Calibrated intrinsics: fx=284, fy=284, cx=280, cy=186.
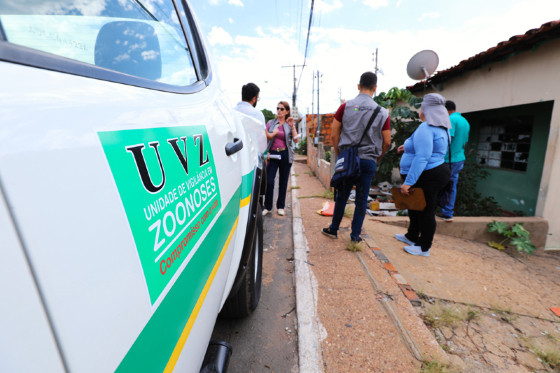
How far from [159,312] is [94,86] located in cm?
49

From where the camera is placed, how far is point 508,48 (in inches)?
173

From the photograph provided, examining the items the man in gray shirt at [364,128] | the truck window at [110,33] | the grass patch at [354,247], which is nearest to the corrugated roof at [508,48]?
the man in gray shirt at [364,128]

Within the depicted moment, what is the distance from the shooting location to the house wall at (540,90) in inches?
161

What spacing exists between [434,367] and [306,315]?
31.7 inches

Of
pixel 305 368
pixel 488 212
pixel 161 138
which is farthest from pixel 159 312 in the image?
pixel 488 212

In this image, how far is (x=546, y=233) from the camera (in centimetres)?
441

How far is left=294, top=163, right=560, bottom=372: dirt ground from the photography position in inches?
67.6

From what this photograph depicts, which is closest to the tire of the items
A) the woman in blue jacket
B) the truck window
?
the truck window

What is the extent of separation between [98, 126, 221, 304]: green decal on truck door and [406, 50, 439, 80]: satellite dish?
17.4 ft

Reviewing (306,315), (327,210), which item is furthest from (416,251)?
(306,315)

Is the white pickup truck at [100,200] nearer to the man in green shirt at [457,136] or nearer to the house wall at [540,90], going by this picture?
the man in green shirt at [457,136]

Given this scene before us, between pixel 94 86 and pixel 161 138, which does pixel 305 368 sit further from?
pixel 94 86

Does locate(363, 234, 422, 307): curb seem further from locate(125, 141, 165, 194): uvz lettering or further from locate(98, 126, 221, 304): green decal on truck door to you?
locate(125, 141, 165, 194): uvz lettering

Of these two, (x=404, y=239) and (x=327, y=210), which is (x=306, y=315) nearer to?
(x=404, y=239)
